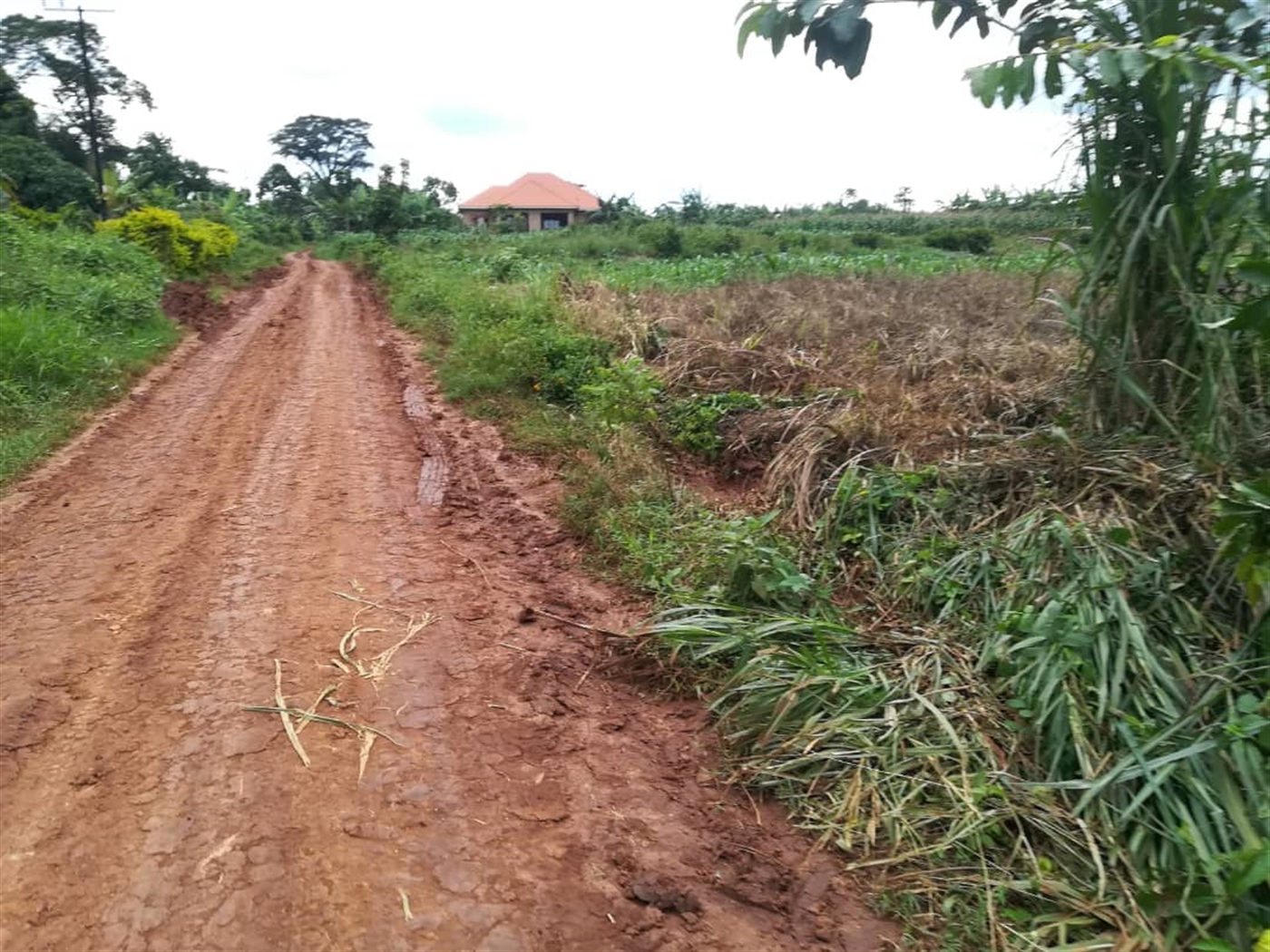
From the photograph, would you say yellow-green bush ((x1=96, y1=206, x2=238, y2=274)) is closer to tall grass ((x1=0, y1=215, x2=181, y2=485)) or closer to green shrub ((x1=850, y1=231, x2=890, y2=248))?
tall grass ((x1=0, y1=215, x2=181, y2=485))

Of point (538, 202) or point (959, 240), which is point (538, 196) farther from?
point (959, 240)

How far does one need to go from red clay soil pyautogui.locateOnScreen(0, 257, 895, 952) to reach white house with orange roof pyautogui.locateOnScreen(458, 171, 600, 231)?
141 ft

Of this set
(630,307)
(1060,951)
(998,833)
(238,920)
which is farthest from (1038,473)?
(630,307)

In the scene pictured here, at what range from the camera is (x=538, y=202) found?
48094 millimetres

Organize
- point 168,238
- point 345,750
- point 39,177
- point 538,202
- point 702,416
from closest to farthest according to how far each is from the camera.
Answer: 1. point 345,750
2. point 702,416
3. point 168,238
4. point 39,177
5. point 538,202

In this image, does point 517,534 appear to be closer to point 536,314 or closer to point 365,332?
point 536,314

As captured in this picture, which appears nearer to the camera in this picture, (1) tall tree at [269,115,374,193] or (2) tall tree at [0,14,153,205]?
(2) tall tree at [0,14,153,205]

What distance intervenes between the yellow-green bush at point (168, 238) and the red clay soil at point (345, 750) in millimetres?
13555

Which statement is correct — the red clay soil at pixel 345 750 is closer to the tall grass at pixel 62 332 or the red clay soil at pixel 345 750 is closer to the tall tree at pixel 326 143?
the tall grass at pixel 62 332

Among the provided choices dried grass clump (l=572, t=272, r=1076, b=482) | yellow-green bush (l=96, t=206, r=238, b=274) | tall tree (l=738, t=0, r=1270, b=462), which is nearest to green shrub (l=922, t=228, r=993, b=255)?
dried grass clump (l=572, t=272, r=1076, b=482)

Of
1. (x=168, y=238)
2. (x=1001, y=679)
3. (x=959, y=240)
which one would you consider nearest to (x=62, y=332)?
(x=1001, y=679)

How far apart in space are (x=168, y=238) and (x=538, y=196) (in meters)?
32.8

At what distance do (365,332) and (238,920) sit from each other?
1116 cm

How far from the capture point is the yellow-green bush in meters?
17.4
